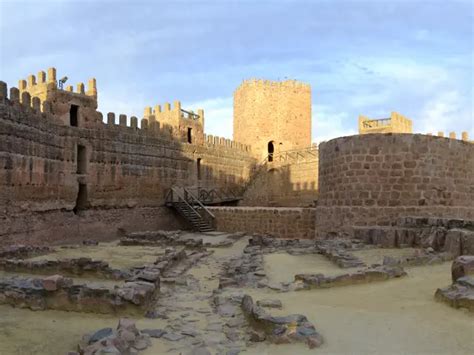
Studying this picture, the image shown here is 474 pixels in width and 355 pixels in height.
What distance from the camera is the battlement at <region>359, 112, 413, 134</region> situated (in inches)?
1294

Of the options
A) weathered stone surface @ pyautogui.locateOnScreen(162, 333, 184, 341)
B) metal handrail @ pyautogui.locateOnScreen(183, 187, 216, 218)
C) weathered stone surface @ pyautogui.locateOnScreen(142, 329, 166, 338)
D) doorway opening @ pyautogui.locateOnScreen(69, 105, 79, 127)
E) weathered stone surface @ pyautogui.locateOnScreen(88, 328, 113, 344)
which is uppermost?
doorway opening @ pyautogui.locateOnScreen(69, 105, 79, 127)

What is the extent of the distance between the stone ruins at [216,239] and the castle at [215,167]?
0.21 ft

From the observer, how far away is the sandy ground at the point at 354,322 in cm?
429

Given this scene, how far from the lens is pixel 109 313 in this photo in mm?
6422

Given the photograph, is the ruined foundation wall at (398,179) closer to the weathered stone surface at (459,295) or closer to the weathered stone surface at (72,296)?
the weathered stone surface at (459,295)

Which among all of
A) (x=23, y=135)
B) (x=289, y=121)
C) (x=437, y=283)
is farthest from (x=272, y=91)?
(x=437, y=283)

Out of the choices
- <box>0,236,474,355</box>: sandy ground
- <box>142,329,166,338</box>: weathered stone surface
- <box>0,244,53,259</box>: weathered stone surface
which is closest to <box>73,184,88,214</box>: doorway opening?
<box>0,244,53,259</box>: weathered stone surface

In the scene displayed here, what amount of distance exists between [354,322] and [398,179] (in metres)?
8.48

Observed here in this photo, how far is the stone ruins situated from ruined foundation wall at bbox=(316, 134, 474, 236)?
0.14 ft

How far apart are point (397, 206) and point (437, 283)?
614 cm

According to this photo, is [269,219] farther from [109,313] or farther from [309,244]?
[109,313]

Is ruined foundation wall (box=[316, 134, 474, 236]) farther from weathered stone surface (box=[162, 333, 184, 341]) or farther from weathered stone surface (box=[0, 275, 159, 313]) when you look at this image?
weathered stone surface (box=[162, 333, 184, 341])

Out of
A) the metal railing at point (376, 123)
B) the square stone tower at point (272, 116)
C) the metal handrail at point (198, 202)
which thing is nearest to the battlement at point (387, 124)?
the metal railing at point (376, 123)

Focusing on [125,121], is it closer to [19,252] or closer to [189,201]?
[189,201]
